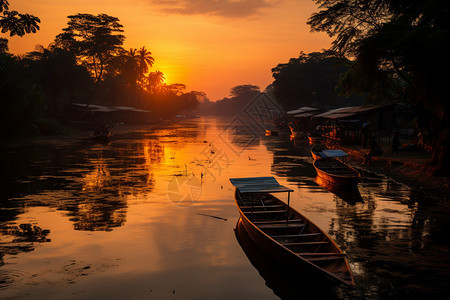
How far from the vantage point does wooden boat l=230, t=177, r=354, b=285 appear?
909 centimetres

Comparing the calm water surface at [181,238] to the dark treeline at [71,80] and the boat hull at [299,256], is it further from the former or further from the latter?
the dark treeline at [71,80]

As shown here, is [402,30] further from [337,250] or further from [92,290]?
[92,290]

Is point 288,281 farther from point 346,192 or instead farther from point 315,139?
point 315,139

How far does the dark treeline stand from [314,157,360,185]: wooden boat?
2033cm

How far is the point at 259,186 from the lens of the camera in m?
14.0

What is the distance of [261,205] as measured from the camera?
1609 centimetres

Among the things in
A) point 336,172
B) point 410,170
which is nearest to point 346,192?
point 336,172

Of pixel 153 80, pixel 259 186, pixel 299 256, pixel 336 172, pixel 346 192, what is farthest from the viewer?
pixel 153 80

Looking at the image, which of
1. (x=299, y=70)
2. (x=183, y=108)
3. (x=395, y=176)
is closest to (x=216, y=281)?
(x=395, y=176)

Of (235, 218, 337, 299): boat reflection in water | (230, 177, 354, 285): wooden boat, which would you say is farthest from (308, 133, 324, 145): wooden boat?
(235, 218, 337, 299): boat reflection in water

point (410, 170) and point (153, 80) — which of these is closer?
point (410, 170)

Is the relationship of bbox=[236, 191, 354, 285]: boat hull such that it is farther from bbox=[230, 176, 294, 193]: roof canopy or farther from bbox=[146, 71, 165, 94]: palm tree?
bbox=[146, 71, 165, 94]: palm tree

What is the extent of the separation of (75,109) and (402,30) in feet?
201

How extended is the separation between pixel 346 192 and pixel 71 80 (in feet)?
196
